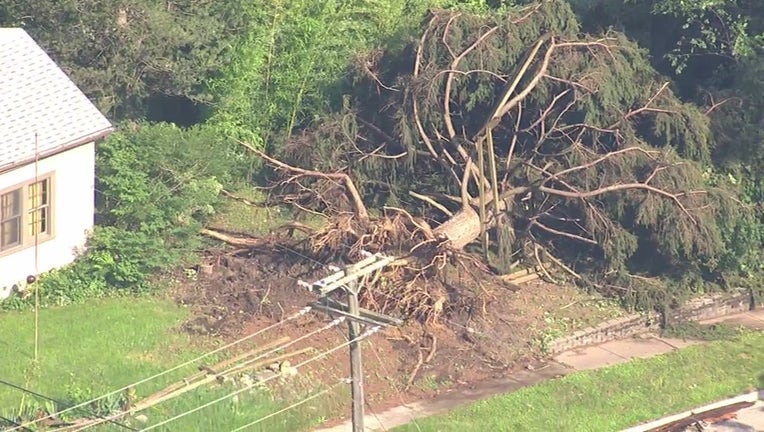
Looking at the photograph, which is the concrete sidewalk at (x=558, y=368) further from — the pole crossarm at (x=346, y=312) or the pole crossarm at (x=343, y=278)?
the pole crossarm at (x=343, y=278)

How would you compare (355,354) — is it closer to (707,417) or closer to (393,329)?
(393,329)

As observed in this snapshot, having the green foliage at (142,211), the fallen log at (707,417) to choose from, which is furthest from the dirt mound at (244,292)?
the fallen log at (707,417)

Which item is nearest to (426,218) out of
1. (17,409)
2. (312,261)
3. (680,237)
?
(312,261)

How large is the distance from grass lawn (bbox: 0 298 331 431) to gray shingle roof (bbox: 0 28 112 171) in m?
2.46

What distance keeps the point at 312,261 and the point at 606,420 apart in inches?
206

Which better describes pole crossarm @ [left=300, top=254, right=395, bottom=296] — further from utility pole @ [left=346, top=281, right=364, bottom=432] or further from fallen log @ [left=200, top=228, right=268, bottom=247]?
fallen log @ [left=200, top=228, right=268, bottom=247]

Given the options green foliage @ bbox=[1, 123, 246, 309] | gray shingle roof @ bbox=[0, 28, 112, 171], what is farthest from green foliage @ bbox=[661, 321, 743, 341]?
gray shingle roof @ bbox=[0, 28, 112, 171]

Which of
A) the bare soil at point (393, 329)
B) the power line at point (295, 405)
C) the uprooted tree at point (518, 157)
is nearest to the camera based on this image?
the power line at point (295, 405)

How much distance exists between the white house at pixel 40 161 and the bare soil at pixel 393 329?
83.9 inches

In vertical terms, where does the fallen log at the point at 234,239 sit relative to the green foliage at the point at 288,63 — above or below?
below

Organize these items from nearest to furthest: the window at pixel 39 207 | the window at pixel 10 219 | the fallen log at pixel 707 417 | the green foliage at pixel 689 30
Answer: the fallen log at pixel 707 417 < the window at pixel 10 219 < the window at pixel 39 207 < the green foliage at pixel 689 30

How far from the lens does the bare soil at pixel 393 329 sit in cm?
1736

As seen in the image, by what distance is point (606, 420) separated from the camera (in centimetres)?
1661

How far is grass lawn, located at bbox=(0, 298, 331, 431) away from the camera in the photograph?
A: 1546cm
